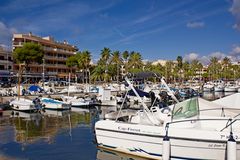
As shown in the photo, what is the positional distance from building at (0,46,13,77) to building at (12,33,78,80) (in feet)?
11.7

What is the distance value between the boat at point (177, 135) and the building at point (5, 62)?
7812 cm

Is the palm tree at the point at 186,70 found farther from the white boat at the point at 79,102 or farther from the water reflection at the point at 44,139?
the water reflection at the point at 44,139

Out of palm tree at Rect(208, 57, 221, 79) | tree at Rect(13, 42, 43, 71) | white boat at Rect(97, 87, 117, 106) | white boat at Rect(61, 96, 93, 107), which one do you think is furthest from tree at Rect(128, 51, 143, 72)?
white boat at Rect(61, 96, 93, 107)

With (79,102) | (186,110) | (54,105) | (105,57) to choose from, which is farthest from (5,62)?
(186,110)

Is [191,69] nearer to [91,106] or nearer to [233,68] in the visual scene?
[233,68]

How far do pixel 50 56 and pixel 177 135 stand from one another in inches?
3782

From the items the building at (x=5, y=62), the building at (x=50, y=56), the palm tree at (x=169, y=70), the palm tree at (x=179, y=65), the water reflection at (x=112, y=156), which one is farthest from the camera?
the palm tree at (x=179, y=65)

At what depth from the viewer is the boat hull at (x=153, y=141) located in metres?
12.0

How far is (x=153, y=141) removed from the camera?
1346cm

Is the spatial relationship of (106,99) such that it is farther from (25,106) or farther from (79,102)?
(25,106)

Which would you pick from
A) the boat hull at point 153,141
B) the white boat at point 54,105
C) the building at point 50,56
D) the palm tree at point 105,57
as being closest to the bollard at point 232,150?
the boat hull at point 153,141

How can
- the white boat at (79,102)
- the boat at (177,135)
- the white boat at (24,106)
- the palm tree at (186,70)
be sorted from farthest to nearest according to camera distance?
the palm tree at (186,70)
the white boat at (79,102)
the white boat at (24,106)
the boat at (177,135)

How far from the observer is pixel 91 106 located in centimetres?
4325

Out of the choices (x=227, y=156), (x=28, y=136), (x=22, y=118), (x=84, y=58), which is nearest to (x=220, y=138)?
(x=227, y=156)
